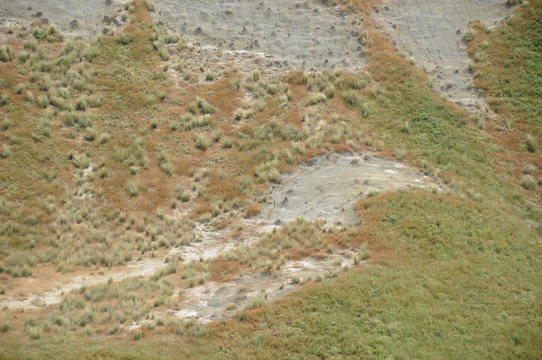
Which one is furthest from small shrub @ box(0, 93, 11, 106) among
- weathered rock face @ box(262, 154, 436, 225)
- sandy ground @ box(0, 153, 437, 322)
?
weathered rock face @ box(262, 154, 436, 225)

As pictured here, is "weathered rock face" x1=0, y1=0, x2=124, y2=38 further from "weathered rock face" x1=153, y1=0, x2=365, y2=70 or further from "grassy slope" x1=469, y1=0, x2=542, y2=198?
"grassy slope" x1=469, y1=0, x2=542, y2=198

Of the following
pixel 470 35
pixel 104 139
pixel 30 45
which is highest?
pixel 30 45

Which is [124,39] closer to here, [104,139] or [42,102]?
[42,102]

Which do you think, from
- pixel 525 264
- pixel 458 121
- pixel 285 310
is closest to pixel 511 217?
pixel 525 264

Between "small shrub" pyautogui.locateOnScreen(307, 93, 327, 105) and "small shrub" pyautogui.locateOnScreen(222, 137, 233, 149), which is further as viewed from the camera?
"small shrub" pyautogui.locateOnScreen(307, 93, 327, 105)

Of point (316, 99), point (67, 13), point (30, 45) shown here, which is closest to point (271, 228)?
point (316, 99)

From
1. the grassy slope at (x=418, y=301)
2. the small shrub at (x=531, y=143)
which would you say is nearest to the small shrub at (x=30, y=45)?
the grassy slope at (x=418, y=301)

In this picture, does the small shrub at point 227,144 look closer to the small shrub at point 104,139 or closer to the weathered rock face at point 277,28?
the small shrub at point 104,139
